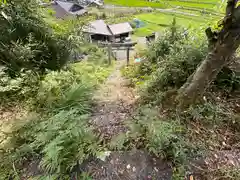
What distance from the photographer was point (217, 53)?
1.61 metres

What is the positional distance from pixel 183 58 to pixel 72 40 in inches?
92.4

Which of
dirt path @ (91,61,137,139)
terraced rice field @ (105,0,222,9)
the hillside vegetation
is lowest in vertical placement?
dirt path @ (91,61,137,139)

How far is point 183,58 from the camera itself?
265 cm

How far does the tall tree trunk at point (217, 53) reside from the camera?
144cm

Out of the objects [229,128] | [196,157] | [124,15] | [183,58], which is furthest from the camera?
[124,15]

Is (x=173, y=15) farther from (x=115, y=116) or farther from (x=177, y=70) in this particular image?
(x=115, y=116)

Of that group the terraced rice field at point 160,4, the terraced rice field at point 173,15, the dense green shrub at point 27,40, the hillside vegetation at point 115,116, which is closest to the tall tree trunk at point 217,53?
the hillside vegetation at point 115,116

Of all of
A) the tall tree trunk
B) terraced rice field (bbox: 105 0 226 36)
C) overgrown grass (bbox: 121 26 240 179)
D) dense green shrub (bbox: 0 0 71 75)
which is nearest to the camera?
the tall tree trunk

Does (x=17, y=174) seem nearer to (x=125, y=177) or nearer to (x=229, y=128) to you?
(x=125, y=177)

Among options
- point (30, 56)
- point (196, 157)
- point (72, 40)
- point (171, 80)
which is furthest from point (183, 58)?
point (30, 56)

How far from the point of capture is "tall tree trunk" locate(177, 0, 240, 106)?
1440mm

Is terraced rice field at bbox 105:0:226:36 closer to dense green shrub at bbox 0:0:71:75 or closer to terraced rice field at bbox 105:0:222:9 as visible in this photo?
terraced rice field at bbox 105:0:222:9

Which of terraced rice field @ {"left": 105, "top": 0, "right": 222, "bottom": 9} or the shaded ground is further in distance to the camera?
terraced rice field @ {"left": 105, "top": 0, "right": 222, "bottom": 9}

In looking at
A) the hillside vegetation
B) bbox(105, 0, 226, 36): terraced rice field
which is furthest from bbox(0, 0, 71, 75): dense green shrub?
bbox(105, 0, 226, 36): terraced rice field
